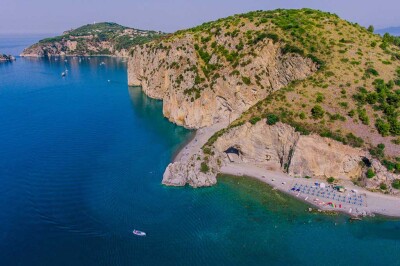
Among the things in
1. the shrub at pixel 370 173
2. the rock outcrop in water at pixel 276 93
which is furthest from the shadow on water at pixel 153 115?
the shrub at pixel 370 173

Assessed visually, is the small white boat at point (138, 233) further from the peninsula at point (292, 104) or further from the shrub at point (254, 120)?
the shrub at point (254, 120)

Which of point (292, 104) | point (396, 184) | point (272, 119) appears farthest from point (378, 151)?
point (272, 119)

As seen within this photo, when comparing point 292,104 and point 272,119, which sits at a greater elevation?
point 292,104

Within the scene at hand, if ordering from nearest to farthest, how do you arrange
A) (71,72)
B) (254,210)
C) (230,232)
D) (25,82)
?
(230,232) < (254,210) < (25,82) < (71,72)

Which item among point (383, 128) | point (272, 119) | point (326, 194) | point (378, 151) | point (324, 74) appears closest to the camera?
point (326, 194)

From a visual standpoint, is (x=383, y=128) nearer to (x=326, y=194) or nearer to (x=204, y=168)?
(x=326, y=194)

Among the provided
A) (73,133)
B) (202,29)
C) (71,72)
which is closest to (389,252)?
(73,133)

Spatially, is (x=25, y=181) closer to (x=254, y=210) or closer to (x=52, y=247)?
(x=52, y=247)
